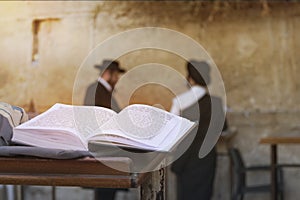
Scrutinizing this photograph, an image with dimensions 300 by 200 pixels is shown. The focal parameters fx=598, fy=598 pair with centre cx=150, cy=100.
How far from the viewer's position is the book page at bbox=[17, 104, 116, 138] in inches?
53.7

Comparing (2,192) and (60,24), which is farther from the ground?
(60,24)

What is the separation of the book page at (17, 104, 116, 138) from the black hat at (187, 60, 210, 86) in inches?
112

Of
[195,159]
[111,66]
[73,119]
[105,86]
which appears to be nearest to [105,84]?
[105,86]

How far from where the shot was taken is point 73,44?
5.20 meters

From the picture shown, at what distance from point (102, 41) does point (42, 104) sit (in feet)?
2.50

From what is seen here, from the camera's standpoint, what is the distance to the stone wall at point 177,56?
16.4 feet

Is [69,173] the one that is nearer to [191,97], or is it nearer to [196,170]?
[191,97]

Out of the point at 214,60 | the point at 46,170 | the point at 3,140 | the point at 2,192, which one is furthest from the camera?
the point at 214,60

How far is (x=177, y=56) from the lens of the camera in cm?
510

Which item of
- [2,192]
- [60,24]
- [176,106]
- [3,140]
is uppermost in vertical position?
[60,24]

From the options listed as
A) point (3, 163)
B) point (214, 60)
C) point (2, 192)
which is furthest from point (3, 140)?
point (214, 60)

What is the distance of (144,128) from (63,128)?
185 mm

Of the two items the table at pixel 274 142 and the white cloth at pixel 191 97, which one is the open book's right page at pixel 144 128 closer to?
the table at pixel 274 142

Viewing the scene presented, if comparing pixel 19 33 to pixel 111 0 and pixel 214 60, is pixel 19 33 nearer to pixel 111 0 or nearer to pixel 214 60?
pixel 111 0
